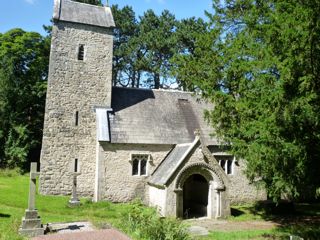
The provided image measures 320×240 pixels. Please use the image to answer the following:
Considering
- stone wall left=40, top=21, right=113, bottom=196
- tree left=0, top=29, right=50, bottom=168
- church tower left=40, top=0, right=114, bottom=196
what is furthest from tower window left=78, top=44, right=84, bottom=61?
tree left=0, top=29, right=50, bottom=168

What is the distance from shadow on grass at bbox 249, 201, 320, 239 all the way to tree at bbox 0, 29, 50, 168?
23179 mm

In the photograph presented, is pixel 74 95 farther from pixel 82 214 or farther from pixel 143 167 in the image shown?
pixel 82 214

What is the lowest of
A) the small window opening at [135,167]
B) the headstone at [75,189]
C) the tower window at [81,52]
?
the headstone at [75,189]

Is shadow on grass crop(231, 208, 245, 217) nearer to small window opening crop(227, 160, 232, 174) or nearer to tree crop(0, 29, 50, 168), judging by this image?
small window opening crop(227, 160, 232, 174)

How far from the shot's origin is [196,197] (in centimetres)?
2198

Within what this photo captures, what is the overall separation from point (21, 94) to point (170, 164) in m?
22.8

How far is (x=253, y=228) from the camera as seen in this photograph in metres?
16.4

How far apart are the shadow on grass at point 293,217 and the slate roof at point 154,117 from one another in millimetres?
5535

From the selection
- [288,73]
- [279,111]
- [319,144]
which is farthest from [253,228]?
[288,73]

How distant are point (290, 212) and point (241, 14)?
505 inches

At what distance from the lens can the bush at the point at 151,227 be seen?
10977mm

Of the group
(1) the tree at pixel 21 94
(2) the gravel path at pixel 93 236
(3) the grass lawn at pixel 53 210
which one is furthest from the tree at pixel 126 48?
(2) the gravel path at pixel 93 236

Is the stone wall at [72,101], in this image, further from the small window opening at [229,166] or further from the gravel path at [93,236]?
the gravel path at [93,236]

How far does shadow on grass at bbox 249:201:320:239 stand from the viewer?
15.7 m
